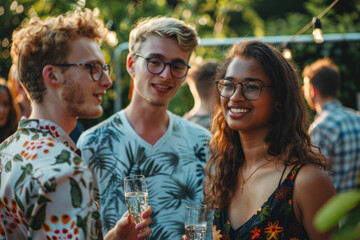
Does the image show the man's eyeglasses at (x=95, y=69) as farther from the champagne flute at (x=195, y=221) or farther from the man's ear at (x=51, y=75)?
the champagne flute at (x=195, y=221)

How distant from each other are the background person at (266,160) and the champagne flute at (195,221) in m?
0.17

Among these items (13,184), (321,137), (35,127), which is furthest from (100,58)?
(321,137)

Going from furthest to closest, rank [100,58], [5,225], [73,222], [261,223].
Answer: [100,58]
[261,223]
[5,225]
[73,222]

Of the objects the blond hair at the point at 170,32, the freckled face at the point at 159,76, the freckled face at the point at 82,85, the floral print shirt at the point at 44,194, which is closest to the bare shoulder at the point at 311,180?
the floral print shirt at the point at 44,194

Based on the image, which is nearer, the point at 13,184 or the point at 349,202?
the point at 349,202

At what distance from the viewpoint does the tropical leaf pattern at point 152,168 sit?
2.74 metres

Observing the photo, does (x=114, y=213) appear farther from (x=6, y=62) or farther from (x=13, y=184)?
(x=6, y=62)

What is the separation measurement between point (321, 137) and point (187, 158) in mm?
2498

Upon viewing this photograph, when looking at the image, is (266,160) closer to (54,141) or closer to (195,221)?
(195,221)

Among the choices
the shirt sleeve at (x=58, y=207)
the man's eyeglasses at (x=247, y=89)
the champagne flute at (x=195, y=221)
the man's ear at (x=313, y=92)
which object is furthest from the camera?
the man's ear at (x=313, y=92)

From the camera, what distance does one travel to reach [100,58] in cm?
223

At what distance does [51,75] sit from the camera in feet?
6.74

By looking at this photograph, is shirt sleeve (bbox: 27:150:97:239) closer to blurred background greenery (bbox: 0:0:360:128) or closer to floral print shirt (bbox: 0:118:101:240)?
floral print shirt (bbox: 0:118:101:240)

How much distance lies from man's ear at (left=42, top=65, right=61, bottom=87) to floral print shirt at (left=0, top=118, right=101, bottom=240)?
1.26 ft
